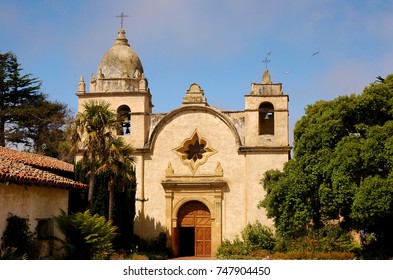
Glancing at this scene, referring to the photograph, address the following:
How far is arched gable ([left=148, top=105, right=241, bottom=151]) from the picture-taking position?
34688mm

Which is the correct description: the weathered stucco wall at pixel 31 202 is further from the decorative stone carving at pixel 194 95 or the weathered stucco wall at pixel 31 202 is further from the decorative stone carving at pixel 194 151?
the decorative stone carving at pixel 194 95

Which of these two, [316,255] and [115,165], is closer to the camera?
[316,255]

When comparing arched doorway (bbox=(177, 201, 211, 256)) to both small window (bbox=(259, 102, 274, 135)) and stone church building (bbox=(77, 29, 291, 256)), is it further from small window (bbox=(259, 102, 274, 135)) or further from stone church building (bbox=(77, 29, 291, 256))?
small window (bbox=(259, 102, 274, 135))

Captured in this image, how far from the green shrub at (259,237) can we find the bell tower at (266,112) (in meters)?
4.79

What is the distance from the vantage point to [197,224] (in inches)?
1356

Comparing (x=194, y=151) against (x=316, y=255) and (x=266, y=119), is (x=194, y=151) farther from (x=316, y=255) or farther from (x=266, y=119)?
(x=316, y=255)

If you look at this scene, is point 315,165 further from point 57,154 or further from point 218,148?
point 57,154

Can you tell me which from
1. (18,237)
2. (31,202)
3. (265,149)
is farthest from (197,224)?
(18,237)

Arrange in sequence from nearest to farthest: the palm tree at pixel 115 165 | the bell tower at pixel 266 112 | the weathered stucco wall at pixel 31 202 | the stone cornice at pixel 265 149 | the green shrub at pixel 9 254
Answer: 1. the green shrub at pixel 9 254
2. the weathered stucco wall at pixel 31 202
3. the palm tree at pixel 115 165
4. the stone cornice at pixel 265 149
5. the bell tower at pixel 266 112

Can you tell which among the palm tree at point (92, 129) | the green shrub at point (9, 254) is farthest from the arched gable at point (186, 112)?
Answer: the green shrub at point (9, 254)

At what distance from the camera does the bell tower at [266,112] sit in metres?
34.2

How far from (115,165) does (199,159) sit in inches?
304
